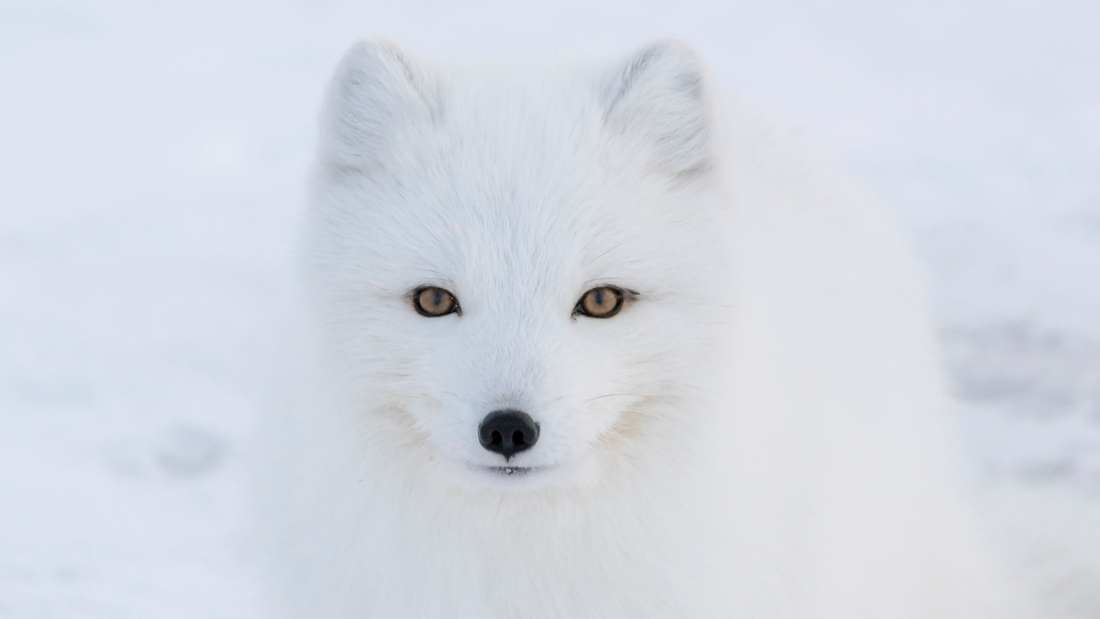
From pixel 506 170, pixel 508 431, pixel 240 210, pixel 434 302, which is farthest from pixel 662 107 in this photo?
pixel 240 210

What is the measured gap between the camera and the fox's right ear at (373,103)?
9.07 feet

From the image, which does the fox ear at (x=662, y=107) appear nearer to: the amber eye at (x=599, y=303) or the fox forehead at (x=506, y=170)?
the fox forehead at (x=506, y=170)

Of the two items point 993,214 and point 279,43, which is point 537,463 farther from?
point 279,43

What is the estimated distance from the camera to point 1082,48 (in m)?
7.23

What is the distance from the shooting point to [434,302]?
2623mm

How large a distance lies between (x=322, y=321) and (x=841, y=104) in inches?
187

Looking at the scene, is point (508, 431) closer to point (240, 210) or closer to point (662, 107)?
point (662, 107)

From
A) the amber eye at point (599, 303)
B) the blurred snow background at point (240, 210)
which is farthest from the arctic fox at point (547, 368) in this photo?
the blurred snow background at point (240, 210)

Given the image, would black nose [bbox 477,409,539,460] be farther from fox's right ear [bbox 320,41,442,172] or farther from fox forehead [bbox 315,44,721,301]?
fox's right ear [bbox 320,41,442,172]

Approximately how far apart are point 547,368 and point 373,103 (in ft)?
2.21

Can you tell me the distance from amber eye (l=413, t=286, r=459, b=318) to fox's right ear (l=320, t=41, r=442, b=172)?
311mm

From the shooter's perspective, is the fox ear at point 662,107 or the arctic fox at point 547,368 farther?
the fox ear at point 662,107

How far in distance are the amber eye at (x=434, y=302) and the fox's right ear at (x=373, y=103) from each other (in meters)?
0.31

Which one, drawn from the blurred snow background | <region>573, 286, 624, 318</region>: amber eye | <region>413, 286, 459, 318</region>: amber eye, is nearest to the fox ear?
<region>573, 286, 624, 318</region>: amber eye
